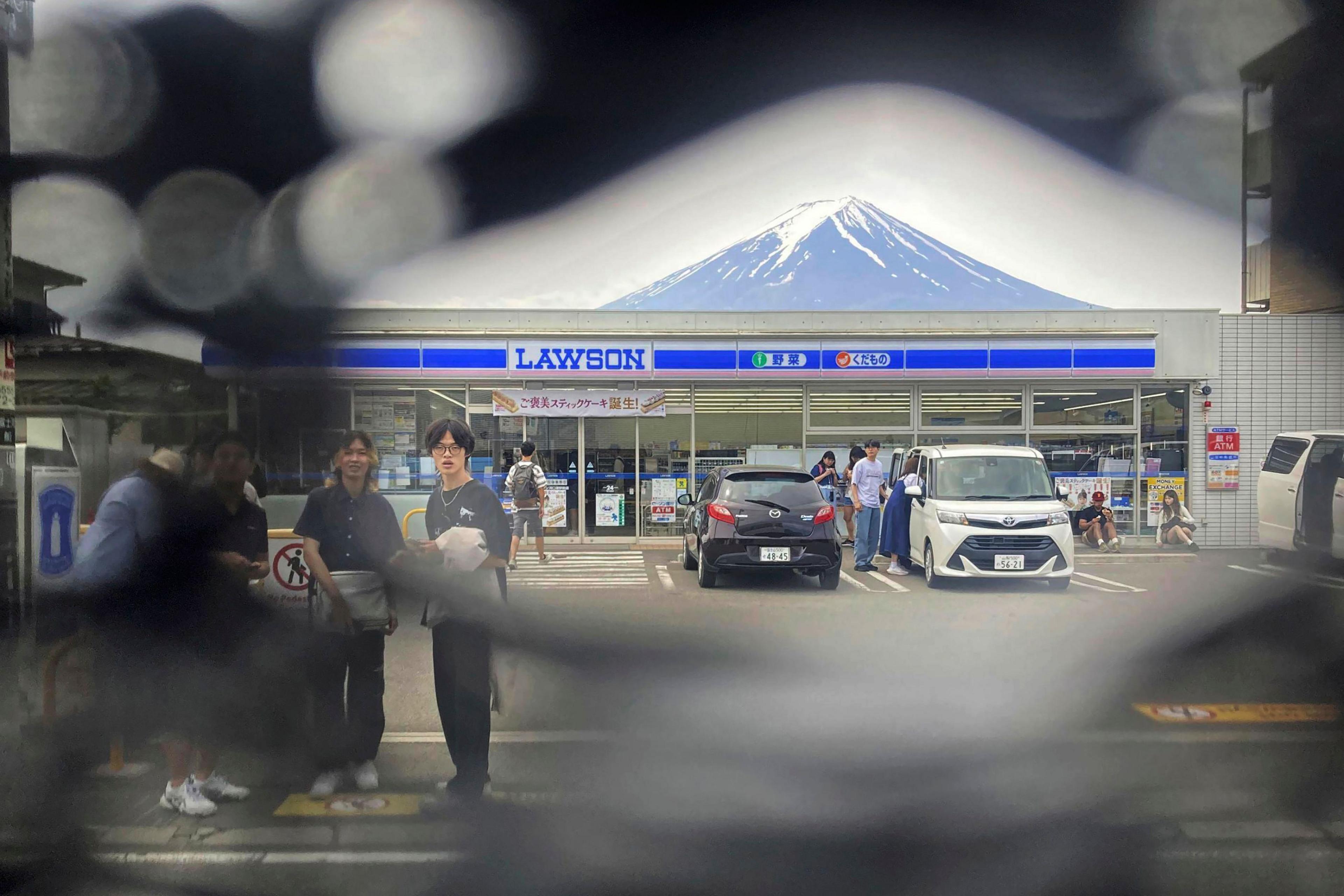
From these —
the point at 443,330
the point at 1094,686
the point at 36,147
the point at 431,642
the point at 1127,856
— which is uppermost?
the point at 36,147

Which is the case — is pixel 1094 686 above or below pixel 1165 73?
below

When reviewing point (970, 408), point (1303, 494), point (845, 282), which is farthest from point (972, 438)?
point (1303, 494)

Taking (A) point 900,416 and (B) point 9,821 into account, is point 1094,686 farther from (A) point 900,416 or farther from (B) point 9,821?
(B) point 9,821

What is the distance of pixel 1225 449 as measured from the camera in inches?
57.0

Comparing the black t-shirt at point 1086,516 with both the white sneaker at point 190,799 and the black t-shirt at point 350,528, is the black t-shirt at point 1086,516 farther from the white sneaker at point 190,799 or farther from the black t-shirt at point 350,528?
the white sneaker at point 190,799

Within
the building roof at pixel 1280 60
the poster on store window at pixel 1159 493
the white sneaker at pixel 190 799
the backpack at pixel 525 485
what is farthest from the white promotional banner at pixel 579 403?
the building roof at pixel 1280 60

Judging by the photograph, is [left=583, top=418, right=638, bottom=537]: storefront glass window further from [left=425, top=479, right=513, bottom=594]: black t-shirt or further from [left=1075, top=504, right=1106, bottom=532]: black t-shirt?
[left=1075, top=504, right=1106, bottom=532]: black t-shirt

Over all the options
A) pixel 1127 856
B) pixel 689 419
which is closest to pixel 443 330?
pixel 689 419

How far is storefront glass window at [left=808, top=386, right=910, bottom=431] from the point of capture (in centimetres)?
146

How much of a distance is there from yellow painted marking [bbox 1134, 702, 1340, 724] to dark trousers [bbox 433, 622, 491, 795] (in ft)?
5.28

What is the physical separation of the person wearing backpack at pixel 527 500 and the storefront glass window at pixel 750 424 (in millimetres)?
350

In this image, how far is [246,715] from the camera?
5.12 ft

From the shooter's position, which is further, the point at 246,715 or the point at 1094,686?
the point at 1094,686

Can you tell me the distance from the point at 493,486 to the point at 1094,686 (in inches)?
65.3
